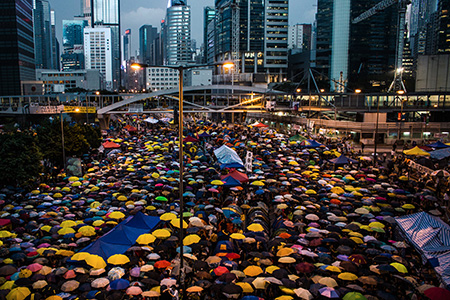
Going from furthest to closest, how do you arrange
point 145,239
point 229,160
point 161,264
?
1. point 229,160
2. point 145,239
3. point 161,264

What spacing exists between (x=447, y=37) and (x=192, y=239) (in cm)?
17016

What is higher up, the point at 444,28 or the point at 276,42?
the point at 444,28

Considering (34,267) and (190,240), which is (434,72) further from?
(34,267)

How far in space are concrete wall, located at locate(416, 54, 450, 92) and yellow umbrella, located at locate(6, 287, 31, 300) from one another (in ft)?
213

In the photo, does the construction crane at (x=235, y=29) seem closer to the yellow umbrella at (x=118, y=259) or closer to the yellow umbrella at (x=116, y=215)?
the yellow umbrella at (x=116, y=215)

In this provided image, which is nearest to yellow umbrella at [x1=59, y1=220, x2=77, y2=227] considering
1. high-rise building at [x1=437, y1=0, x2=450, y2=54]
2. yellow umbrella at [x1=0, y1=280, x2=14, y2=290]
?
yellow umbrella at [x1=0, y1=280, x2=14, y2=290]

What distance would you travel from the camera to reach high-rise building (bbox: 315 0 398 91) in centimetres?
13075

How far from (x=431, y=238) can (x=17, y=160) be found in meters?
21.1

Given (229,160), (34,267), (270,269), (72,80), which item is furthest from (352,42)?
(34,267)

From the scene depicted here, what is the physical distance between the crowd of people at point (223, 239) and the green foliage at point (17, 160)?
152cm

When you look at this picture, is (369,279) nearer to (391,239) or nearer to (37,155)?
(391,239)

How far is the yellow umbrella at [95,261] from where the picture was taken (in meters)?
12.5

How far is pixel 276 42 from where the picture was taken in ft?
472

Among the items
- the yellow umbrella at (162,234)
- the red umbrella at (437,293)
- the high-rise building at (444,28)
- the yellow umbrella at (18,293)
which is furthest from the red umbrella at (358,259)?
the high-rise building at (444,28)
